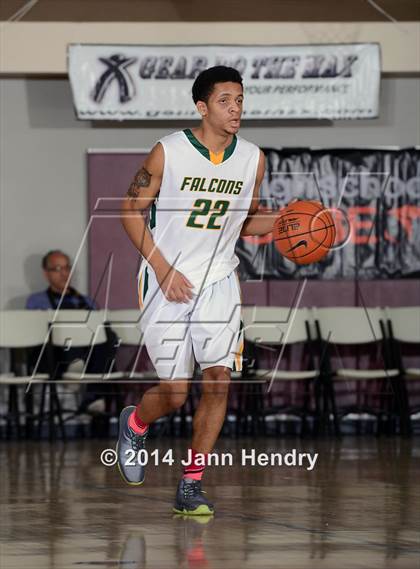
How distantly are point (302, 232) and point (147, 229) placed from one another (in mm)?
706

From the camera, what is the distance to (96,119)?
33.6 feet

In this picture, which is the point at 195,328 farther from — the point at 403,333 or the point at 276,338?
the point at 403,333

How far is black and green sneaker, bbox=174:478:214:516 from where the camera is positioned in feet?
16.3

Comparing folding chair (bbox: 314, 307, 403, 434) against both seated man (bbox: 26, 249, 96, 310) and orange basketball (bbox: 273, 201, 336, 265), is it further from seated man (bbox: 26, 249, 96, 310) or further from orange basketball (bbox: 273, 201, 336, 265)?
orange basketball (bbox: 273, 201, 336, 265)

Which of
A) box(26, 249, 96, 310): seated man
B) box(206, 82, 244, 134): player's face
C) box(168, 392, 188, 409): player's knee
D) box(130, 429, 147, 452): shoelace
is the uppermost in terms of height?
box(206, 82, 244, 134): player's face

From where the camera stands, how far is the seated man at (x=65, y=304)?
33.3 feet

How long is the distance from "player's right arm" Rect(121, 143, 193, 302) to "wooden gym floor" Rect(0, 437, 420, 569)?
3.24 feet

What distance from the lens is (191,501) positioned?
4988mm

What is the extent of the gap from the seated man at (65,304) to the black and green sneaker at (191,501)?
5162 mm

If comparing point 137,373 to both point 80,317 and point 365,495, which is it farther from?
point 365,495

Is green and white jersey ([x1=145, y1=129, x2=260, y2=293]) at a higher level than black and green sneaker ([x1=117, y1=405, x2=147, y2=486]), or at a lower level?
higher

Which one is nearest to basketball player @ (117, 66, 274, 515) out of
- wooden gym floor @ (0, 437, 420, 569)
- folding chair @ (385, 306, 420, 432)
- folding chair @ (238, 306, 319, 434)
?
wooden gym floor @ (0, 437, 420, 569)

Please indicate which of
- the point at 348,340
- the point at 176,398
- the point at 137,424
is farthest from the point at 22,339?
the point at 176,398

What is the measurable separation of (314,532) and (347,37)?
6.82 meters
